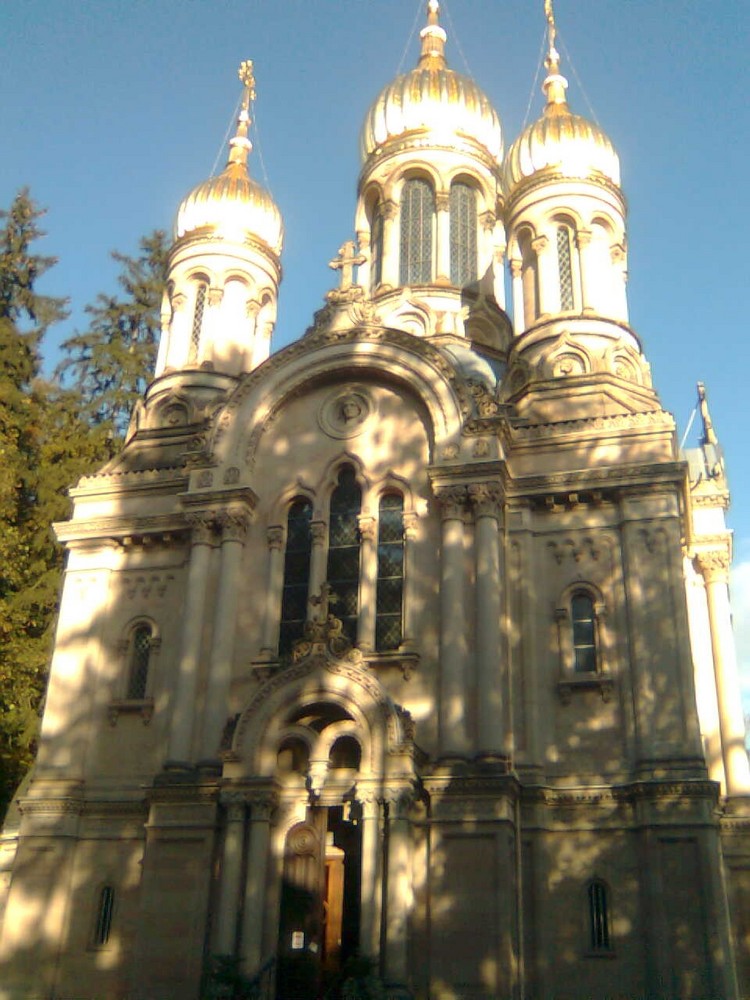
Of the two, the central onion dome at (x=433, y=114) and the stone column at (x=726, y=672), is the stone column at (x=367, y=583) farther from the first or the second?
the central onion dome at (x=433, y=114)

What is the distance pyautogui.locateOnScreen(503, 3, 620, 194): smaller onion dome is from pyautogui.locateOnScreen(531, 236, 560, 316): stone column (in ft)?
6.40

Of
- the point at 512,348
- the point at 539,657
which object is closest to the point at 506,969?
the point at 539,657

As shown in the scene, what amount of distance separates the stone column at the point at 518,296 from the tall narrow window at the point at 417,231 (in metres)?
2.47

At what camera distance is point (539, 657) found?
18.0 metres

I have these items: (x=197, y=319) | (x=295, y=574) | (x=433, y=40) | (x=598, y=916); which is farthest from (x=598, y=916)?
(x=433, y=40)

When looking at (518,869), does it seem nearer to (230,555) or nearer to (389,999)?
(389,999)

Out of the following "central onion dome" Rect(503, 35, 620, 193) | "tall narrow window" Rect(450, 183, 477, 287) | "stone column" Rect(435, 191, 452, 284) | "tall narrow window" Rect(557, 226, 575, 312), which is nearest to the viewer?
"tall narrow window" Rect(557, 226, 575, 312)

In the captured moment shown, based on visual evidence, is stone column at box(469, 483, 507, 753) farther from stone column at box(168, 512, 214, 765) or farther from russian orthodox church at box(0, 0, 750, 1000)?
stone column at box(168, 512, 214, 765)

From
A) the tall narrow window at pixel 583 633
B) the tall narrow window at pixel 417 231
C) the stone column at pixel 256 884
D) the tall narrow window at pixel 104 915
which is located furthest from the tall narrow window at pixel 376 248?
the tall narrow window at pixel 104 915

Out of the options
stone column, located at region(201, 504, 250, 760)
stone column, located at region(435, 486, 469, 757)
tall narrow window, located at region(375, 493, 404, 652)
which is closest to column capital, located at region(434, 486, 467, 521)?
stone column, located at region(435, 486, 469, 757)

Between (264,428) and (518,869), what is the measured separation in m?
9.15

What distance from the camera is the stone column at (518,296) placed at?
2486cm

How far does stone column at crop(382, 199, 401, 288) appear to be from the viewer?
2745 centimetres

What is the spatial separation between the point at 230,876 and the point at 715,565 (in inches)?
478
